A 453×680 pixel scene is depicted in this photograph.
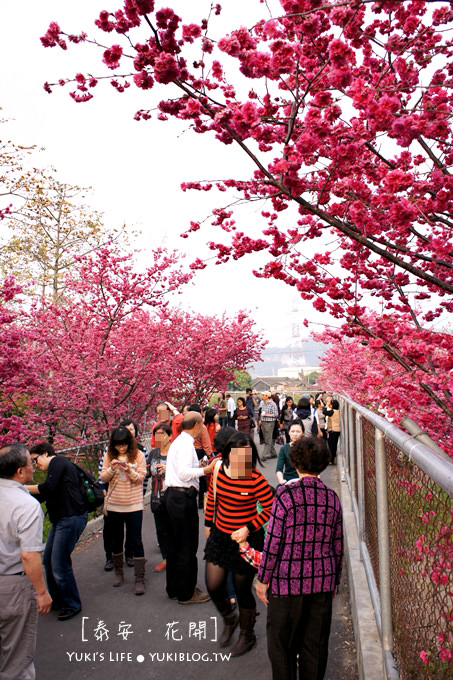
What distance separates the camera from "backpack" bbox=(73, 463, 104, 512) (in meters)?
5.19

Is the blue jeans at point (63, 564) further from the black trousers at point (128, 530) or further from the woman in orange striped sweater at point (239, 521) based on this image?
the woman in orange striped sweater at point (239, 521)

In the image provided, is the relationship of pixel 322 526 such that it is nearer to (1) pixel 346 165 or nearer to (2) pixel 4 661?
(2) pixel 4 661

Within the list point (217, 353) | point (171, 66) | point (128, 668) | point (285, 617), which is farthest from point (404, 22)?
point (217, 353)

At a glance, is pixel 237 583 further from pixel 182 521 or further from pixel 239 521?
pixel 182 521

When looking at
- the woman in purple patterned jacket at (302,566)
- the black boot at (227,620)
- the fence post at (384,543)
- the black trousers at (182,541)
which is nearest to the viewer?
the woman in purple patterned jacket at (302,566)

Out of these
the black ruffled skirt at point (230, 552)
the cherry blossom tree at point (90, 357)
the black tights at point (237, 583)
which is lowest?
the black tights at point (237, 583)

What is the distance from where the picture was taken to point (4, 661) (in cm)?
326

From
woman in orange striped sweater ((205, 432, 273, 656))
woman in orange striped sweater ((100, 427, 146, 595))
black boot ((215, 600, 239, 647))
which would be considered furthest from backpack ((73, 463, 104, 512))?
black boot ((215, 600, 239, 647))

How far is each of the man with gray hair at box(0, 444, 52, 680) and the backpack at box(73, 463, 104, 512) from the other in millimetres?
1803

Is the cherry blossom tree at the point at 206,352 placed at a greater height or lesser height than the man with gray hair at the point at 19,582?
greater

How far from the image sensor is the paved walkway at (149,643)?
3.93m

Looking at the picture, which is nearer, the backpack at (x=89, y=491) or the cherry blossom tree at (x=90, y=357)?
the backpack at (x=89, y=491)

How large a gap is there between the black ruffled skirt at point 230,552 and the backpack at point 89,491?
5.31ft

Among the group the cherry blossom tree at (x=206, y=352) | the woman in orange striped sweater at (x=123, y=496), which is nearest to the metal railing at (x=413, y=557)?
the woman in orange striped sweater at (x=123, y=496)
